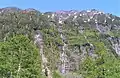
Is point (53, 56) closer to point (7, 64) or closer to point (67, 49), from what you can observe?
point (67, 49)

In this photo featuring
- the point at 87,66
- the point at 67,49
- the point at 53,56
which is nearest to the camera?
the point at 87,66

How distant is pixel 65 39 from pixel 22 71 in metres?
151

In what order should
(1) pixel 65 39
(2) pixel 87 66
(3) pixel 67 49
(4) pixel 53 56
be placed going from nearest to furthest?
(2) pixel 87 66 < (4) pixel 53 56 < (3) pixel 67 49 < (1) pixel 65 39

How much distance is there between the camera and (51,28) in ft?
628

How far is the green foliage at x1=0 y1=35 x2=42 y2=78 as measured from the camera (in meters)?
39.2

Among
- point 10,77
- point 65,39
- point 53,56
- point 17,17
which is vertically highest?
point 17,17

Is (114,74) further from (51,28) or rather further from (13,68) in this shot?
(51,28)

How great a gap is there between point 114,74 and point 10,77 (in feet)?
44.9

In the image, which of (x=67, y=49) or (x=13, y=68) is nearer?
(x=13, y=68)

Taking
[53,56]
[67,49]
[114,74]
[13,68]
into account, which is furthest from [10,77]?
[67,49]

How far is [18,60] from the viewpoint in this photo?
39.7 metres

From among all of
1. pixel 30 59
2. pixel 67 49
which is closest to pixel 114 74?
pixel 30 59

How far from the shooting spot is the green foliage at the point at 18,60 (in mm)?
39219

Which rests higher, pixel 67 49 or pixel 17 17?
pixel 17 17
